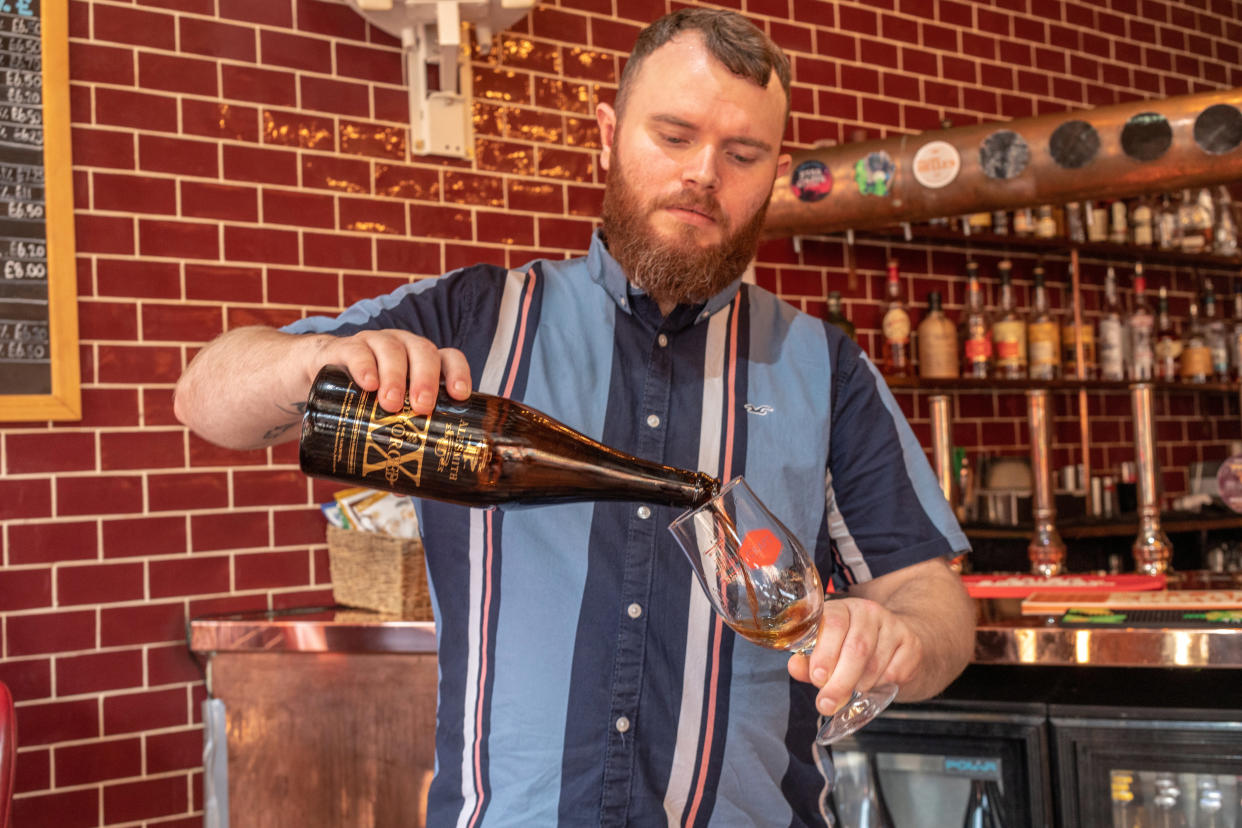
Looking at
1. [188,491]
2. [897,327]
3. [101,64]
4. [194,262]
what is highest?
[101,64]

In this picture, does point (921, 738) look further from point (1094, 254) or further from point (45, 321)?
point (1094, 254)

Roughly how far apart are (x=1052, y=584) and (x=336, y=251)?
63.3 inches

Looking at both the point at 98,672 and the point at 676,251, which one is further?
the point at 98,672

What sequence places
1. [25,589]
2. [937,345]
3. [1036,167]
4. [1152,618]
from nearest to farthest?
1. [1152,618]
2. [25,589]
3. [1036,167]
4. [937,345]

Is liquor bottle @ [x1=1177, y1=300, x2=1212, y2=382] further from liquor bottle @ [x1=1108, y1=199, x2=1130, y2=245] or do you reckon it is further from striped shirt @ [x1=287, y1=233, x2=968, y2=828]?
striped shirt @ [x1=287, y1=233, x2=968, y2=828]

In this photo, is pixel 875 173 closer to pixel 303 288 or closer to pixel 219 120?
pixel 303 288

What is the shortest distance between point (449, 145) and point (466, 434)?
182cm

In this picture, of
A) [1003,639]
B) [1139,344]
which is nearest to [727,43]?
[1003,639]

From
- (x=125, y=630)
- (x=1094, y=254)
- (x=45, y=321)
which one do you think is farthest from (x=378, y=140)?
(x=1094, y=254)

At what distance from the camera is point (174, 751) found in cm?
229

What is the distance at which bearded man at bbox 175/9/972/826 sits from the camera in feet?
3.89

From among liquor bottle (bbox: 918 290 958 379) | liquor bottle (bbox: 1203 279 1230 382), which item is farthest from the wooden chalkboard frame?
liquor bottle (bbox: 1203 279 1230 382)

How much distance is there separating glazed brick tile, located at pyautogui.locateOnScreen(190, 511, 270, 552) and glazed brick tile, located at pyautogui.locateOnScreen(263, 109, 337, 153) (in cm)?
78

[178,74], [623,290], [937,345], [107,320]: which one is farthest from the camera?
[937,345]
